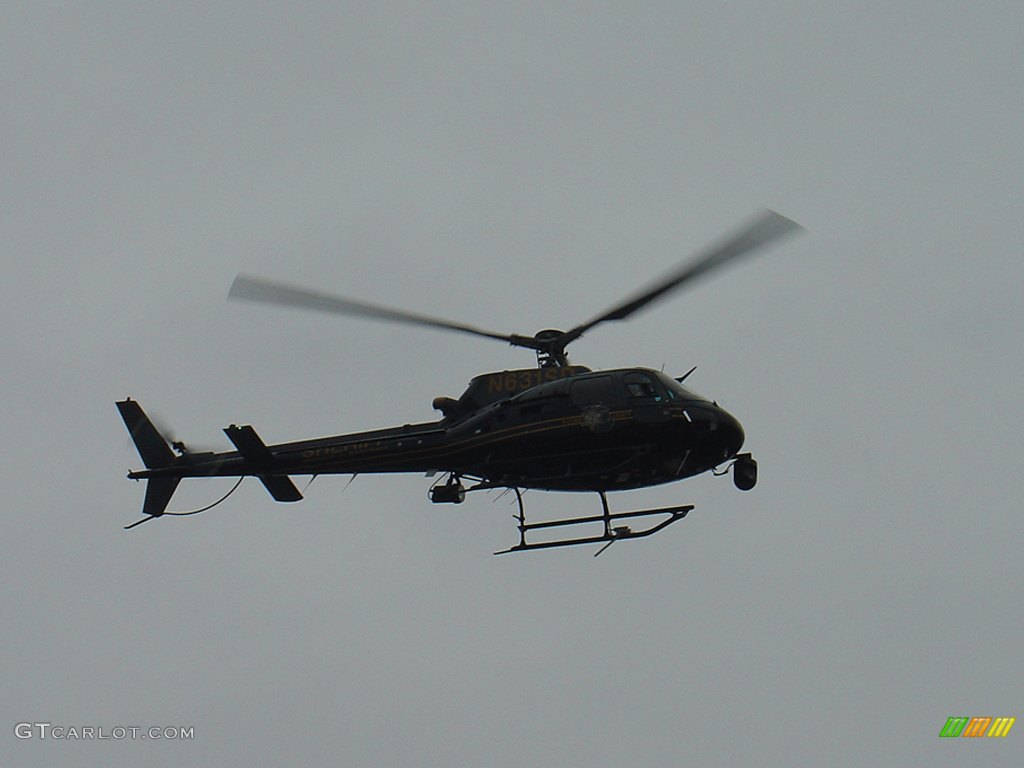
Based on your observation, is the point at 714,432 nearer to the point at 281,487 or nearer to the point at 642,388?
the point at 642,388

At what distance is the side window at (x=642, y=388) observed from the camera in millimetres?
20641

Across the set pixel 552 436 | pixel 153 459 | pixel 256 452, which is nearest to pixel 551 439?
pixel 552 436

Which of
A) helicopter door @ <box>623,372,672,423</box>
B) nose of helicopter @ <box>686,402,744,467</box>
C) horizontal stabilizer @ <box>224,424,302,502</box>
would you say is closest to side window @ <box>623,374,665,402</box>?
helicopter door @ <box>623,372,672,423</box>

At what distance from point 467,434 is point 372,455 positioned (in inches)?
70.9

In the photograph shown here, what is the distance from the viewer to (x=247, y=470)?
23.0m

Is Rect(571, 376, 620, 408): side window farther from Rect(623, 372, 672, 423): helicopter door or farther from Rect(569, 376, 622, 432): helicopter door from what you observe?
Rect(623, 372, 672, 423): helicopter door

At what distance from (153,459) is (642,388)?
9141 millimetres

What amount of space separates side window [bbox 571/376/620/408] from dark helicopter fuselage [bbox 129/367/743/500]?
0.02 m

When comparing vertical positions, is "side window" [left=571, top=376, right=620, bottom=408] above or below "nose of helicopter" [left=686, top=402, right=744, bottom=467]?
above

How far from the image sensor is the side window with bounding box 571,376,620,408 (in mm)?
20656

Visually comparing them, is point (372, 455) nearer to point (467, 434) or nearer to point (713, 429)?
point (467, 434)

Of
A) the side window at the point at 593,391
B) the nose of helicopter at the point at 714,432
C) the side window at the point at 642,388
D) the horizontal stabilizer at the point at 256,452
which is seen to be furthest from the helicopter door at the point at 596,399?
the horizontal stabilizer at the point at 256,452

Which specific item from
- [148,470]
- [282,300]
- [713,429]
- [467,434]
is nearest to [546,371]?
[467,434]

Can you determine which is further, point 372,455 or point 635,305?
point 372,455
